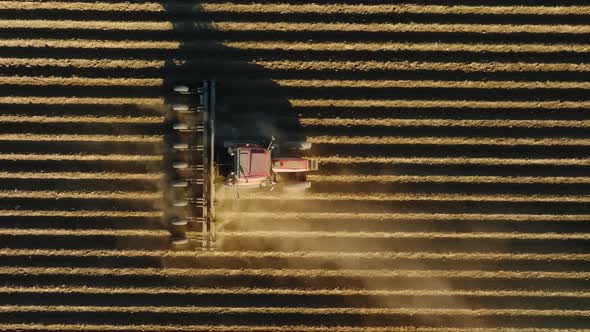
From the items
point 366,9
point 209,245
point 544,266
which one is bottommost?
point 544,266

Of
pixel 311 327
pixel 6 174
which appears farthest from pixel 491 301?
pixel 6 174

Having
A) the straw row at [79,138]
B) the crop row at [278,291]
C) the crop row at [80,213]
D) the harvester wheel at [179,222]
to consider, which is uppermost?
the straw row at [79,138]

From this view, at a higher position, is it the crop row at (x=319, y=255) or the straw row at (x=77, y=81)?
the straw row at (x=77, y=81)

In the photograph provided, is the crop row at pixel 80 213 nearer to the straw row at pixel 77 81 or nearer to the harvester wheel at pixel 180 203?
the harvester wheel at pixel 180 203

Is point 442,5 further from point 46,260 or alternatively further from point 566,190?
point 46,260

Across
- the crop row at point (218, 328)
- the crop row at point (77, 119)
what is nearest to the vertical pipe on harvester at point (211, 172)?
the crop row at point (77, 119)

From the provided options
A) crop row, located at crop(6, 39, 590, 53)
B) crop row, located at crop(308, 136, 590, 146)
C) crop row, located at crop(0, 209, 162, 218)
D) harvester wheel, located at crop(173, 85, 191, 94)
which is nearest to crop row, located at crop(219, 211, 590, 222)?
crop row, located at crop(308, 136, 590, 146)

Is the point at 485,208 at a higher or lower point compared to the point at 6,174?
lower
